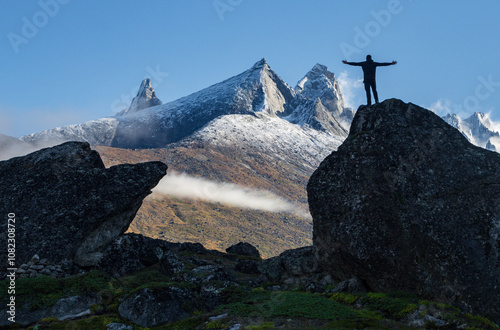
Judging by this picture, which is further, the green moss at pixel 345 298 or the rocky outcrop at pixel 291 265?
the rocky outcrop at pixel 291 265

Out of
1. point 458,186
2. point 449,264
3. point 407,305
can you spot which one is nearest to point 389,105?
point 458,186

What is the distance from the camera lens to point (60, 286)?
2370cm

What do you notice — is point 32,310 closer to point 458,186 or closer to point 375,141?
point 375,141

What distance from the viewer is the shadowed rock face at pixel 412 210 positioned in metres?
22.9

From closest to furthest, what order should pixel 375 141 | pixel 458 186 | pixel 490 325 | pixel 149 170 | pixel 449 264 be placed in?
pixel 490 325, pixel 449 264, pixel 458 186, pixel 375 141, pixel 149 170

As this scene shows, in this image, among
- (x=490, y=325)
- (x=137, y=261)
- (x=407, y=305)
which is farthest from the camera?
(x=137, y=261)

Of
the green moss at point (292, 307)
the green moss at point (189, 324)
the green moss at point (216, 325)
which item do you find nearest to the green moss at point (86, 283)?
the green moss at point (189, 324)

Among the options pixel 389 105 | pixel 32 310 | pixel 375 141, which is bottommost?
pixel 32 310

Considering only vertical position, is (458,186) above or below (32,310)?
above

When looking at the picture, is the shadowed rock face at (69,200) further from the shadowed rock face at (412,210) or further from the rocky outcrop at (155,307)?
the shadowed rock face at (412,210)

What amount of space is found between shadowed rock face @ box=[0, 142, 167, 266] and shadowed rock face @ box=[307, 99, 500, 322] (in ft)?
58.6

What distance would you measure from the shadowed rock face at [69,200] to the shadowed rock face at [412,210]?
17.9 metres

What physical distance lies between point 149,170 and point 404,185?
2409cm

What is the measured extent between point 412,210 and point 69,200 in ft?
90.8
